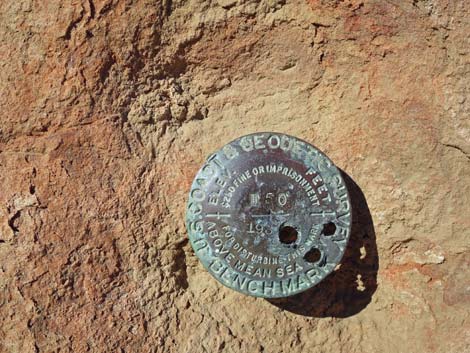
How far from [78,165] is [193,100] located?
0.53 m

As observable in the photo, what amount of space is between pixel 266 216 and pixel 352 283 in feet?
1.77

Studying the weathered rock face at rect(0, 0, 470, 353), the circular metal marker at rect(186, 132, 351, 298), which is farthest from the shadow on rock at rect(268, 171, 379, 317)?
the circular metal marker at rect(186, 132, 351, 298)

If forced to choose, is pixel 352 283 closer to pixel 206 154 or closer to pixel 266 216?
pixel 266 216

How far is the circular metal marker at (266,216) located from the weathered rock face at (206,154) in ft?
0.62

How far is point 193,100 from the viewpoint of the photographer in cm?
255

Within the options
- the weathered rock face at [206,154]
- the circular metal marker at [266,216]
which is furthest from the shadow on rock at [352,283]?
the circular metal marker at [266,216]

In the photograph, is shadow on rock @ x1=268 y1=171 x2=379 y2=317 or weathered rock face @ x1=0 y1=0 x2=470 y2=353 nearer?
weathered rock face @ x1=0 y1=0 x2=470 y2=353

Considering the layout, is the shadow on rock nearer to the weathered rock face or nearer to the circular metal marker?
the weathered rock face

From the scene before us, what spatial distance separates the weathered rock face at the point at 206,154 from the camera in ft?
7.55

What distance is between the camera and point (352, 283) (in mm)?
2584

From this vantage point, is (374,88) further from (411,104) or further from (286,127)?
(286,127)

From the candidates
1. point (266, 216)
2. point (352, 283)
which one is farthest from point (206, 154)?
point (352, 283)

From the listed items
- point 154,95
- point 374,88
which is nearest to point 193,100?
point 154,95

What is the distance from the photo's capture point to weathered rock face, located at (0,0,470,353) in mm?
2303
